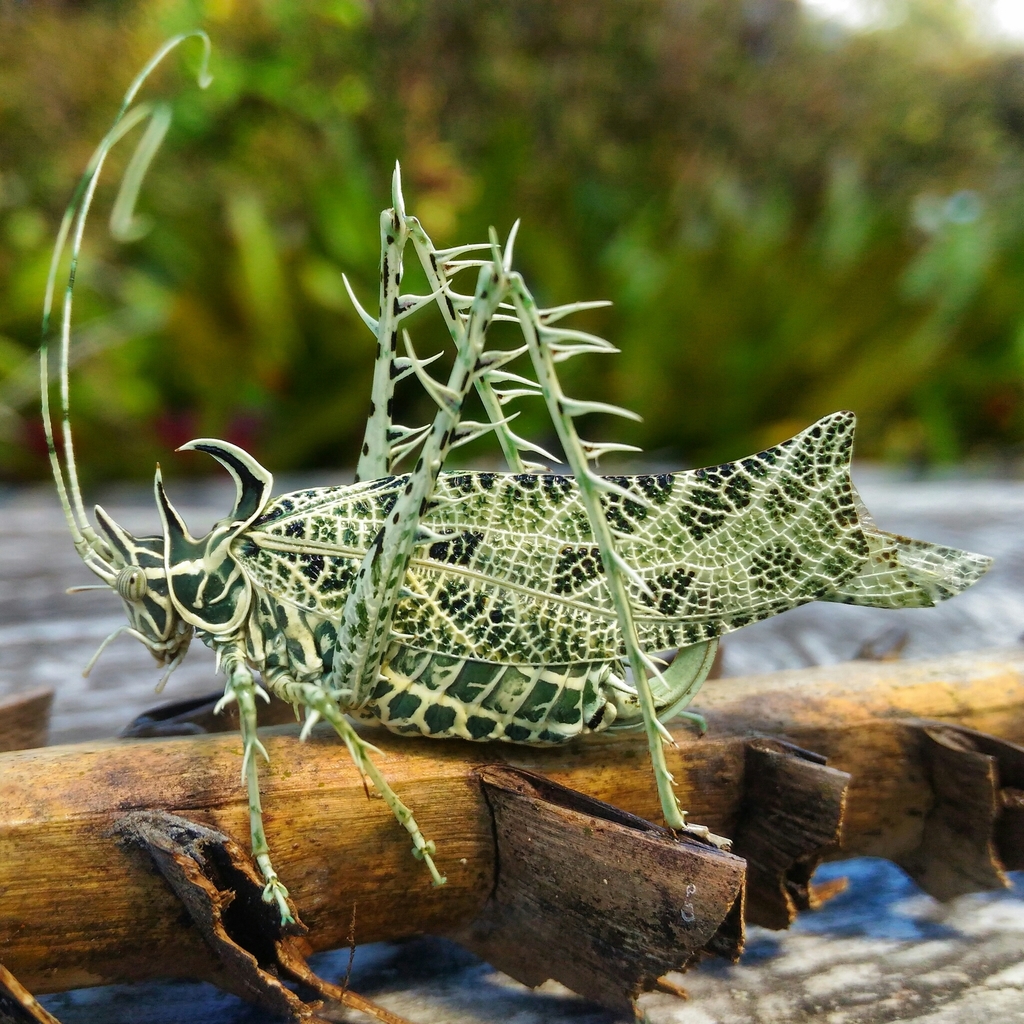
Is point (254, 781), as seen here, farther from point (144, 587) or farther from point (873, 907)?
point (873, 907)

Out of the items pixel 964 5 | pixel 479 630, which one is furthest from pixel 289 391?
pixel 964 5

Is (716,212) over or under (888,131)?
under

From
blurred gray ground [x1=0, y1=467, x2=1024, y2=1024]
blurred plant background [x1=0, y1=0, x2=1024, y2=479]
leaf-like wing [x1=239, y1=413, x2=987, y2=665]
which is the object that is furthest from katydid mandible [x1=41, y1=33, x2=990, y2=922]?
blurred plant background [x1=0, y1=0, x2=1024, y2=479]

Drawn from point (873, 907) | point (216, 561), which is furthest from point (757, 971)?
point (216, 561)

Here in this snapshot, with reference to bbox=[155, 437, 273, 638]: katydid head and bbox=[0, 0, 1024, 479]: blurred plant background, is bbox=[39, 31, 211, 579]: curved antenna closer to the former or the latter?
bbox=[155, 437, 273, 638]: katydid head

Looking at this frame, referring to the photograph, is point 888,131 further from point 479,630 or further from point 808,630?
point 479,630

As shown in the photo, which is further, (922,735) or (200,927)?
(922,735)
